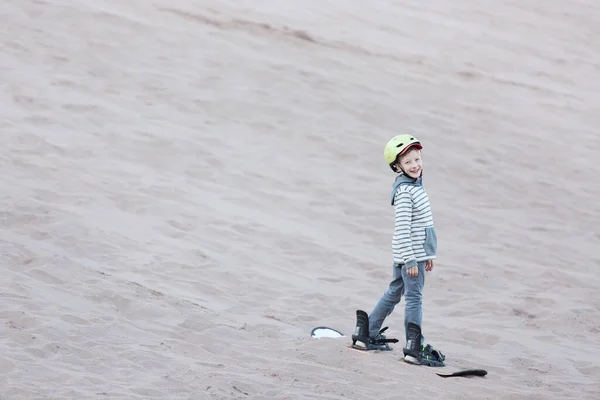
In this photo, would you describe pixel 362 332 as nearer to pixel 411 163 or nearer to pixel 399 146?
pixel 411 163

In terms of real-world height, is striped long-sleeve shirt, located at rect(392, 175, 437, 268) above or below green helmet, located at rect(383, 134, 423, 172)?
below

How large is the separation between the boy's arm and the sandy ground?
720mm

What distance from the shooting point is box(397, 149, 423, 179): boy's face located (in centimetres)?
645

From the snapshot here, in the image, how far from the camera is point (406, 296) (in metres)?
6.50

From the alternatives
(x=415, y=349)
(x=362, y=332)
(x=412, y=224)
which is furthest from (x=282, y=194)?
(x=415, y=349)

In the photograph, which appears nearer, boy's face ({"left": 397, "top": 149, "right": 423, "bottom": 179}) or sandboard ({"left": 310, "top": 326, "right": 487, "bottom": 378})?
sandboard ({"left": 310, "top": 326, "right": 487, "bottom": 378})

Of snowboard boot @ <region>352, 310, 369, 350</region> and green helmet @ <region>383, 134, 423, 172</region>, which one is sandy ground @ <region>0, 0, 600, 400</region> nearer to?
snowboard boot @ <region>352, 310, 369, 350</region>

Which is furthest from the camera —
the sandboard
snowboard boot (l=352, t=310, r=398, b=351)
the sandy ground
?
snowboard boot (l=352, t=310, r=398, b=351)

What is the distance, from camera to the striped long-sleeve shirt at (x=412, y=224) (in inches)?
254

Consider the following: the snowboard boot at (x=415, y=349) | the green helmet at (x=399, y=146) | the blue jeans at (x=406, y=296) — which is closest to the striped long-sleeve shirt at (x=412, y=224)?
the blue jeans at (x=406, y=296)

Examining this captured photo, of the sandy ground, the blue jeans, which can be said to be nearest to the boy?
the blue jeans

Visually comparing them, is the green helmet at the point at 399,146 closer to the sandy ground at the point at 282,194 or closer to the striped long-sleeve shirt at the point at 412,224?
the striped long-sleeve shirt at the point at 412,224

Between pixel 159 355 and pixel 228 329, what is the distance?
1.02 meters

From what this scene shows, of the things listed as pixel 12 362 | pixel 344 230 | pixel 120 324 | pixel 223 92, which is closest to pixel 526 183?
pixel 344 230
